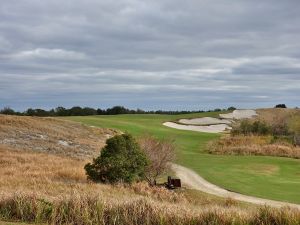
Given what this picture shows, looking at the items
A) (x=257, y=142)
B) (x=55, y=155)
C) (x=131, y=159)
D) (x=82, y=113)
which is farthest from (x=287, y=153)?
(x=82, y=113)

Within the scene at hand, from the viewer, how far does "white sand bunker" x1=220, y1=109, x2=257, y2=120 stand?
91.0 m

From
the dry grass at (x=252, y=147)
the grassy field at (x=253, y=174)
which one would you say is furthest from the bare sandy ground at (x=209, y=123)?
the grassy field at (x=253, y=174)

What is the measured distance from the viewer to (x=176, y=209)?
1281cm

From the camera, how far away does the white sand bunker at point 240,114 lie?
9100 cm

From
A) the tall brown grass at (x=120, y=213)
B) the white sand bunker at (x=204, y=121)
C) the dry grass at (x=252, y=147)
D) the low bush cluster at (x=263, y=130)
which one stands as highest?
the white sand bunker at (x=204, y=121)

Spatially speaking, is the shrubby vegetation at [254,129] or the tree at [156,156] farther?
the shrubby vegetation at [254,129]

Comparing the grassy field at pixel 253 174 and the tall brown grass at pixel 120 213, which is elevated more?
the tall brown grass at pixel 120 213

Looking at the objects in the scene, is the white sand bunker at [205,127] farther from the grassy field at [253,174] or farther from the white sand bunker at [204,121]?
the grassy field at [253,174]

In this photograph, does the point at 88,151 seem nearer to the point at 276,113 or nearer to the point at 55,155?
the point at 55,155

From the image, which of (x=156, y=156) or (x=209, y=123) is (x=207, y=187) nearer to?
(x=156, y=156)

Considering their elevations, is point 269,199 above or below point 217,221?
below

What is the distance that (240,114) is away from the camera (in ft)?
308

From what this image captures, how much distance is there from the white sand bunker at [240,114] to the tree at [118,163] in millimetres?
65944

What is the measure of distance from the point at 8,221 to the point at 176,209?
4.06 m
